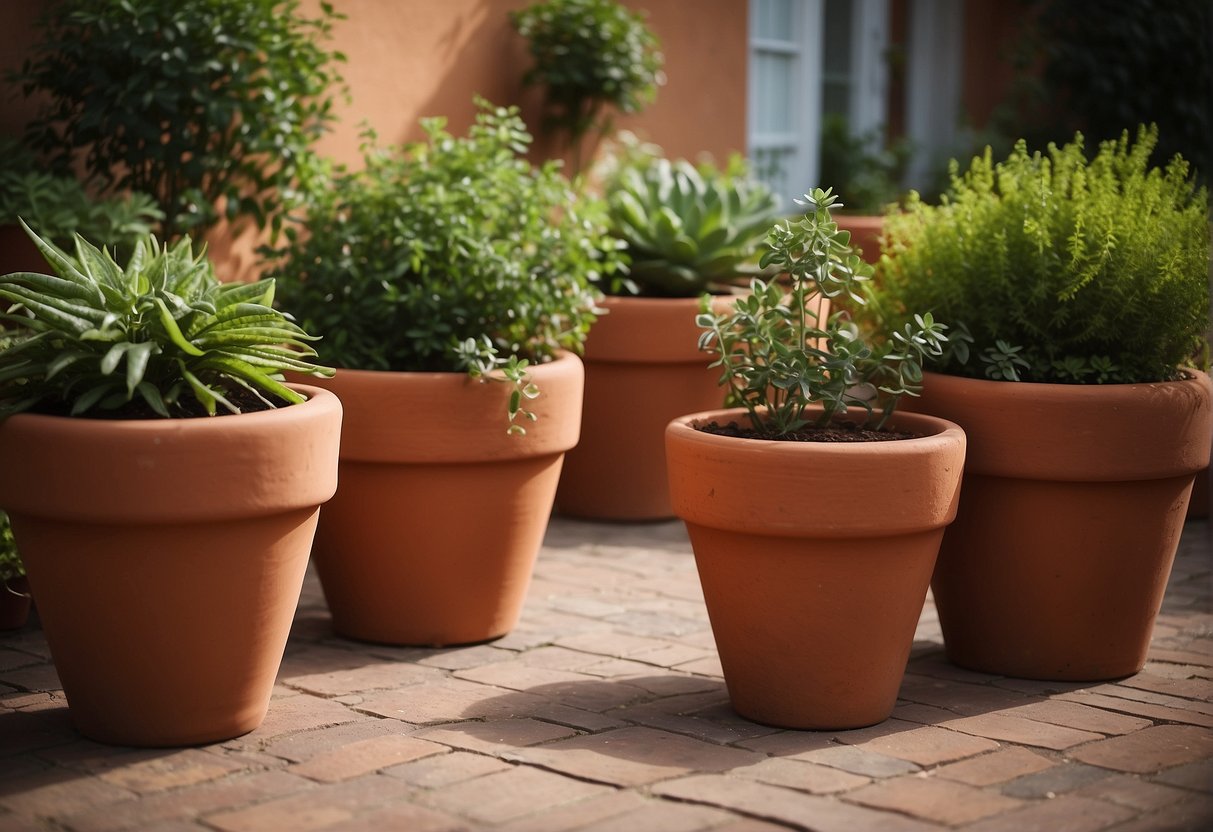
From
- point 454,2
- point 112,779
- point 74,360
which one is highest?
point 454,2

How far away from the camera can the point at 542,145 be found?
656 cm

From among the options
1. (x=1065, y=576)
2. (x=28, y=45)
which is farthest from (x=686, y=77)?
(x=1065, y=576)

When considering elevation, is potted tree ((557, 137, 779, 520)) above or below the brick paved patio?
above

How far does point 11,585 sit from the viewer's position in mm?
3963

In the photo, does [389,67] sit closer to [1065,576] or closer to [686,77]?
[686,77]

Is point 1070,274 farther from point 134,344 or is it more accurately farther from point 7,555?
point 7,555

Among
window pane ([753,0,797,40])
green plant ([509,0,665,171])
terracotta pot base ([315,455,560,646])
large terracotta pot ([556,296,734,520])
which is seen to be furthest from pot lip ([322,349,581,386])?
window pane ([753,0,797,40])

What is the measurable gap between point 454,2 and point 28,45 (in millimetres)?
1944

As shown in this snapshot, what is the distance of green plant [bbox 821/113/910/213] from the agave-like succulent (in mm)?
3574

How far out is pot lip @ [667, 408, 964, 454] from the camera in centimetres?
316

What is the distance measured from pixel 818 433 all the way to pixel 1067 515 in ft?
2.26

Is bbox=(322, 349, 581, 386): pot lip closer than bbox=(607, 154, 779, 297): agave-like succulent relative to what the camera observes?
Yes

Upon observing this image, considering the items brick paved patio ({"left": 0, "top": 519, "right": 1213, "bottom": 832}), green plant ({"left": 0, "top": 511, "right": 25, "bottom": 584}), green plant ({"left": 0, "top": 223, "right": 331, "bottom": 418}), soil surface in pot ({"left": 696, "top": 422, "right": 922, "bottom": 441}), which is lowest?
brick paved patio ({"left": 0, "top": 519, "right": 1213, "bottom": 832})

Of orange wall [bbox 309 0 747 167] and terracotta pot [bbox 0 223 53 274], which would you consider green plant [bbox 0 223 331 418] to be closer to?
terracotta pot [bbox 0 223 53 274]
